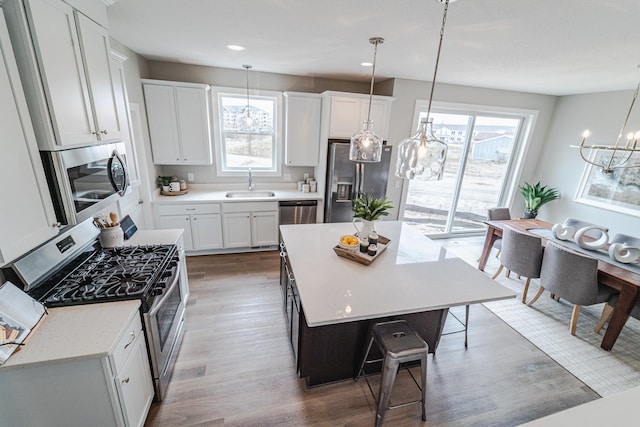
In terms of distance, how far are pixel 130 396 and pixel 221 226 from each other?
2.45 m

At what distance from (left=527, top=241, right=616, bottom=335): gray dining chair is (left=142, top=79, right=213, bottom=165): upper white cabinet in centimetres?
435

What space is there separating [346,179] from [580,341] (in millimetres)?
3087

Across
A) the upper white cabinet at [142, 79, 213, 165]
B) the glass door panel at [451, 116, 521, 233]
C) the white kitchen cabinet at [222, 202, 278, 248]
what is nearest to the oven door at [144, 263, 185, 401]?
the white kitchen cabinet at [222, 202, 278, 248]

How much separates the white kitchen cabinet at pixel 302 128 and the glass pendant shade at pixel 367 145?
73.5 inches

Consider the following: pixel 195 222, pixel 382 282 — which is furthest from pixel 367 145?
pixel 195 222

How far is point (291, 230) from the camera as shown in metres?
2.71

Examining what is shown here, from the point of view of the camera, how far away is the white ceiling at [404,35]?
5.30 ft

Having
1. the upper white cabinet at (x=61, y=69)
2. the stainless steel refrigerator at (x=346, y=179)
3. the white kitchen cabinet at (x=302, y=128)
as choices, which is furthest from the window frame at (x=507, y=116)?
the upper white cabinet at (x=61, y=69)

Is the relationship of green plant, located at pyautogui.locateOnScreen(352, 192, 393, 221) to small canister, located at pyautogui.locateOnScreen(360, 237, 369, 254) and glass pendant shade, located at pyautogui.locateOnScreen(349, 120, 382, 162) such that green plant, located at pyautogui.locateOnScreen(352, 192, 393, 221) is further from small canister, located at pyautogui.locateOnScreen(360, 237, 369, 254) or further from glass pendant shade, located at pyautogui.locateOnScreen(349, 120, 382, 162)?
glass pendant shade, located at pyautogui.locateOnScreen(349, 120, 382, 162)

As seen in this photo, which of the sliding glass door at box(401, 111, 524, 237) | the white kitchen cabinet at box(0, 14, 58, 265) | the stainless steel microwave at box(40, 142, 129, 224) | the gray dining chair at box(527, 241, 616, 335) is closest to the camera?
the white kitchen cabinet at box(0, 14, 58, 265)

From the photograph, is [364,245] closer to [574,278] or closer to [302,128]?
[574,278]

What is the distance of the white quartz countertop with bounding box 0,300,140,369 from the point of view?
46.0 inches

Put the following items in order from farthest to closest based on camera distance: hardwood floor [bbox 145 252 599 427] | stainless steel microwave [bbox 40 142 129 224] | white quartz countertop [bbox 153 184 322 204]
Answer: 1. white quartz countertop [bbox 153 184 322 204]
2. hardwood floor [bbox 145 252 599 427]
3. stainless steel microwave [bbox 40 142 129 224]

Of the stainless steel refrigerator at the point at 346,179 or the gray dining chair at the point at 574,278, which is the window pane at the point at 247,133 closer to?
the stainless steel refrigerator at the point at 346,179
